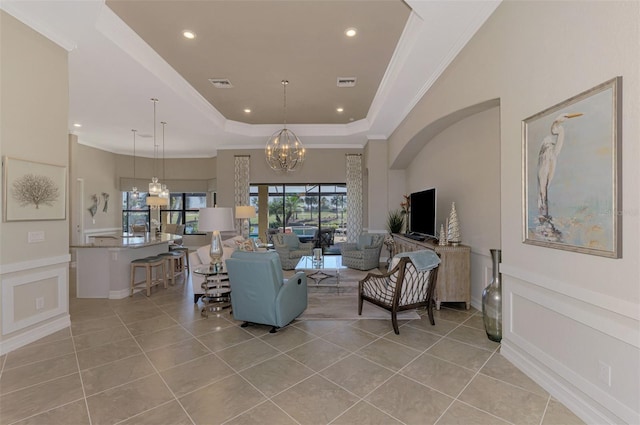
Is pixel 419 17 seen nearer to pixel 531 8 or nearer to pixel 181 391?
pixel 531 8

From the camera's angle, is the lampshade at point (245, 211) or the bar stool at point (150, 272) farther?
the lampshade at point (245, 211)

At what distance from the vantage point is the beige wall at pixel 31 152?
309 cm

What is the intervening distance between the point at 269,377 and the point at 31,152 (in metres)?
3.53

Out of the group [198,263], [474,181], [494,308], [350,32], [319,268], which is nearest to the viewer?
[494,308]

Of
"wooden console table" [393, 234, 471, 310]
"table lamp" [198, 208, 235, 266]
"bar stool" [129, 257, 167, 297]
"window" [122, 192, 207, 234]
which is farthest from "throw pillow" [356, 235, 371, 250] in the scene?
"window" [122, 192, 207, 234]

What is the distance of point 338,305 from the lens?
15.5 ft

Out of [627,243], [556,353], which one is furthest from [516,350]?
[627,243]

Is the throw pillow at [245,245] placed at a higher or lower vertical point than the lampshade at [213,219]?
lower

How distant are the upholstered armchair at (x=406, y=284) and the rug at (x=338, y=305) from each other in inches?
17.8

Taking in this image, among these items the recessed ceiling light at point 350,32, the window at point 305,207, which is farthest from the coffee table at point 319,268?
the window at point 305,207

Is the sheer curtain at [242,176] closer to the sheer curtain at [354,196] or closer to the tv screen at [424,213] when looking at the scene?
the sheer curtain at [354,196]

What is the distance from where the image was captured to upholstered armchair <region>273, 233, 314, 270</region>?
7.27m

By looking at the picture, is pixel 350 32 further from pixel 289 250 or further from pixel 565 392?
pixel 289 250

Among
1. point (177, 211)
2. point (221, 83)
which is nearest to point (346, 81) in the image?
point (221, 83)
